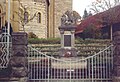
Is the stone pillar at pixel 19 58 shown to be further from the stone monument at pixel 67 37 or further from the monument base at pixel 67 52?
the stone monument at pixel 67 37

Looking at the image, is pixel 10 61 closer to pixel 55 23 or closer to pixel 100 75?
pixel 100 75

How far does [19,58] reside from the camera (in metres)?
10.8

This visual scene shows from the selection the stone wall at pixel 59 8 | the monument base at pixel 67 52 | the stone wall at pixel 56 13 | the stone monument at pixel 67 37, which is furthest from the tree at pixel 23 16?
the monument base at pixel 67 52

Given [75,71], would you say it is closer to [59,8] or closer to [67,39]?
[67,39]

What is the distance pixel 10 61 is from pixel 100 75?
4.22 metres

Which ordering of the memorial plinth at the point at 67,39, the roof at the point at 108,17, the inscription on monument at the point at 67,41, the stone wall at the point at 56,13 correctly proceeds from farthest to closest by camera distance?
the stone wall at the point at 56,13
the roof at the point at 108,17
the inscription on monument at the point at 67,41
the memorial plinth at the point at 67,39

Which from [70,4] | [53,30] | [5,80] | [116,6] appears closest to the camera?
[5,80]

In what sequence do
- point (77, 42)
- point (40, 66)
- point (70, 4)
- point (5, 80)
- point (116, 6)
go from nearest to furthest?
point (5, 80)
point (40, 66)
point (77, 42)
point (116, 6)
point (70, 4)

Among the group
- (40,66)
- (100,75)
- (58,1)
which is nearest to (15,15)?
(58,1)

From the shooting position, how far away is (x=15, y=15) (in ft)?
103

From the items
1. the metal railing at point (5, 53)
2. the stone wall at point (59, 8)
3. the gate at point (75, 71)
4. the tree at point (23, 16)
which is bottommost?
the gate at point (75, 71)

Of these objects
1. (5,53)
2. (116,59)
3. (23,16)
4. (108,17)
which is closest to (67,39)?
(23,16)

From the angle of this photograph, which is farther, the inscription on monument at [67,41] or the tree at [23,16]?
the tree at [23,16]

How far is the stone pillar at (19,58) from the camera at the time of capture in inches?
421
